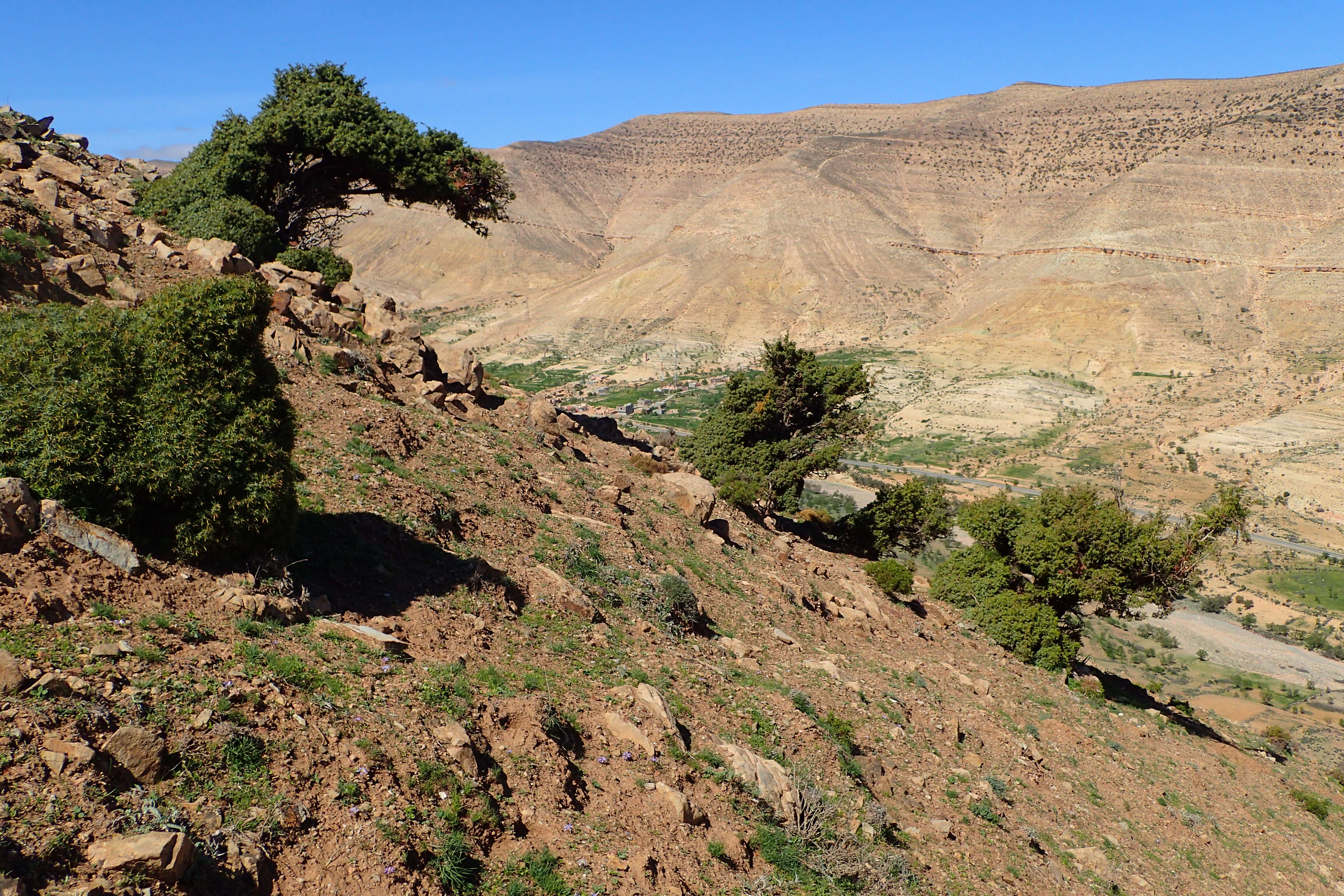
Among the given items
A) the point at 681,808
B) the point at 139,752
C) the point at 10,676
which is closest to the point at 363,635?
the point at 139,752

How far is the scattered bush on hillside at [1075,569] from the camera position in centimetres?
2578

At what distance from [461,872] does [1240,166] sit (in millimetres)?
138865

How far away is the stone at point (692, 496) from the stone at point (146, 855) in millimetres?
17907

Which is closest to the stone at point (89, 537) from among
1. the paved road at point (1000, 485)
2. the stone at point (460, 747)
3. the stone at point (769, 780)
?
the stone at point (460, 747)

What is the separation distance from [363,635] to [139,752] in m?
3.45

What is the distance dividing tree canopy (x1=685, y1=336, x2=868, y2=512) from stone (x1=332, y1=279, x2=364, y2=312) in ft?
52.4

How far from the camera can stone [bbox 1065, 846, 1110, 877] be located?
13383 mm

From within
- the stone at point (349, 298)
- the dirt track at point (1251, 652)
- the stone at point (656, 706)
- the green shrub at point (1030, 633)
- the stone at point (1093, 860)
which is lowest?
the dirt track at point (1251, 652)

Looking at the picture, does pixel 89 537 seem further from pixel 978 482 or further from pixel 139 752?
pixel 978 482

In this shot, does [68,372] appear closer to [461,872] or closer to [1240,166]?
[461,872]

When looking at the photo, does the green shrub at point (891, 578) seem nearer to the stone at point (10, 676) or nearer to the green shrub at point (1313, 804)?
the green shrub at point (1313, 804)

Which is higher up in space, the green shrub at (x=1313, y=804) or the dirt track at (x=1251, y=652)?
the green shrub at (x=1313, y=804)

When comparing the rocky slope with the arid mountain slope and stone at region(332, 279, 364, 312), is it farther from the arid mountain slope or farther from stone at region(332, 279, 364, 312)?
the arid mountain slope

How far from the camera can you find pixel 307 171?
27.7m
